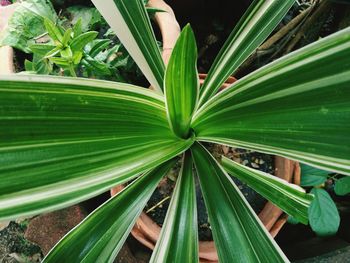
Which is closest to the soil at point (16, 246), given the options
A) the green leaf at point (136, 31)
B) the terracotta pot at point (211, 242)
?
the terracotta pot at point (211, 242)

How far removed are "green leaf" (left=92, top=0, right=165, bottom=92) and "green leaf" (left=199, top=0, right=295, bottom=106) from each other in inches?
3.6

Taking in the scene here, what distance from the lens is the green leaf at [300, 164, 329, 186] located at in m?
0.80

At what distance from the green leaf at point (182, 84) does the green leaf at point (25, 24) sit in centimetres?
47

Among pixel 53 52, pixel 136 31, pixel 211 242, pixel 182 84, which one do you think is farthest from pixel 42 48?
pixel 211 242

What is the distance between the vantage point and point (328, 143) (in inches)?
14.8

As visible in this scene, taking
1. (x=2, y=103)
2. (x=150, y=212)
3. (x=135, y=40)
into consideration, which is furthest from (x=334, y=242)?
(x=2, y=103)

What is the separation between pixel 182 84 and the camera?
1.61 ft

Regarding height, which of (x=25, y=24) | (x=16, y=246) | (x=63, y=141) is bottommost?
(x=16, y=246)

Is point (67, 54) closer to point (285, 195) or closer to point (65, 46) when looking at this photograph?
point (65, 46)

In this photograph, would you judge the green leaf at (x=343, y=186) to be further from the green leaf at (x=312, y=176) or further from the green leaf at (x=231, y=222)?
the green leaf at (x=231, y=222)

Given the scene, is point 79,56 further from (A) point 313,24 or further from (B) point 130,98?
(A) point 313,24

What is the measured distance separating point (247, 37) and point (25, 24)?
1.76ft

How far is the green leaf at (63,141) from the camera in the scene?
1.14 ft

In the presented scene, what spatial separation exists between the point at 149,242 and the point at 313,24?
2.26 ft
